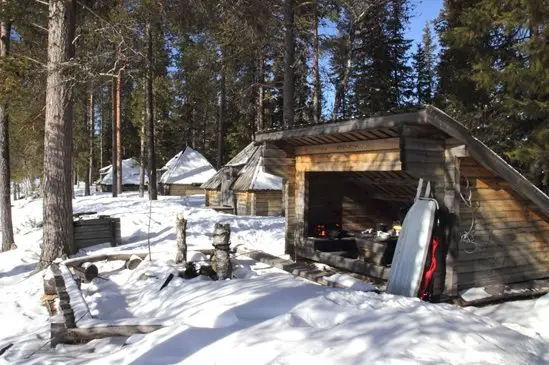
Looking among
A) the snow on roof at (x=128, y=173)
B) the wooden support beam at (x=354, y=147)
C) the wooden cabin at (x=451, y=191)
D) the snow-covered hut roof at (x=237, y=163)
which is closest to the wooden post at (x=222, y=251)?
the wooden cabin at (x=451, y=191)

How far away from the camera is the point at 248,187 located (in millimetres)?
20297

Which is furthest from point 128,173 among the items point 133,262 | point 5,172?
point 133,262

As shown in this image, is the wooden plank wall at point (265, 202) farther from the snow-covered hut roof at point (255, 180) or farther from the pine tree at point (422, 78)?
the pine tree at point (422, 78)

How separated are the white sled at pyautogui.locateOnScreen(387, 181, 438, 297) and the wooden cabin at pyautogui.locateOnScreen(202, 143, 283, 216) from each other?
42.7 feet

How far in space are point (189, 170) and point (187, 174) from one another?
0.46m

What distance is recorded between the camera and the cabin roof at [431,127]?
6.25 metres

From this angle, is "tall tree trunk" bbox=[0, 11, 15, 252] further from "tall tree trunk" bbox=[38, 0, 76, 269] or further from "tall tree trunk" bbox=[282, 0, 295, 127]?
"tall tree trunk" bbox=[282, 0, 295, 127]

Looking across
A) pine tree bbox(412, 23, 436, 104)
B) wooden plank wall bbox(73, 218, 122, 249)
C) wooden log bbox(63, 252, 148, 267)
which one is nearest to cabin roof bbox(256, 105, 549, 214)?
wooden log bbox(63, 252, 148, 267)

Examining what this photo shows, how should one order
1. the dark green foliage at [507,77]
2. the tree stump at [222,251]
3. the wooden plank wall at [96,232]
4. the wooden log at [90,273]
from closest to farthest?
the tree stump at [222,251]
the wooden log at [90,273]
the dark green foliage at [507,77]
the wooden plank wall at [96,232]

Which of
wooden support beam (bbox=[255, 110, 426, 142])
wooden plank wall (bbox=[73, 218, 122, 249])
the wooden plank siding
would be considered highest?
wooden support beam (bbox=[255, 110, 426, 142])

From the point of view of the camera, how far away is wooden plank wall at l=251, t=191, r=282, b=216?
2039cm

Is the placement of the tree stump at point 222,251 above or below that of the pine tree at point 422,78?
below

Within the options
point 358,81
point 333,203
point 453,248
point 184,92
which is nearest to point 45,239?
point 333,203

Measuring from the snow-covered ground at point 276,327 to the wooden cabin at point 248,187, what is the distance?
1218 cm
